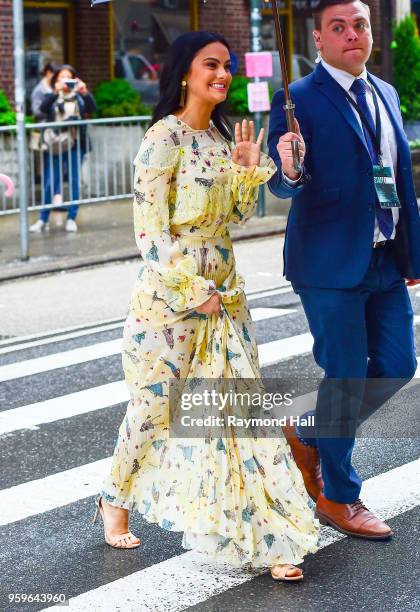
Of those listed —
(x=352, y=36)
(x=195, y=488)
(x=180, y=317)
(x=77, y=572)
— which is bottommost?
(x=77, y=572)

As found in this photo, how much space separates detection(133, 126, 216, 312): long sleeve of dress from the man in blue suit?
0.43 metres

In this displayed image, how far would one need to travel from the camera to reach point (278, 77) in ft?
73.9

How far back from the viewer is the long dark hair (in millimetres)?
5062

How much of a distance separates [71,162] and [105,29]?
589 cm

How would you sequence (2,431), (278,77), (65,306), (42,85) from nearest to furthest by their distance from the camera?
1. (2,431)
2. (65,306)
3. (42,85)
4. (278,77)

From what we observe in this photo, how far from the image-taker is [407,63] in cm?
2338

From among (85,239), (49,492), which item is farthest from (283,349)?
(85,239)

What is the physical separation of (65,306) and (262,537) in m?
6.51

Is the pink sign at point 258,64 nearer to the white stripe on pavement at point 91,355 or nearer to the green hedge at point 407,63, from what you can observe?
the white stripe on pavement at point 91,355

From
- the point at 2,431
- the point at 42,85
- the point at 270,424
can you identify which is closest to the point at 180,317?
the point at 270,424

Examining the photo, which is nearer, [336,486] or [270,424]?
[270,424]

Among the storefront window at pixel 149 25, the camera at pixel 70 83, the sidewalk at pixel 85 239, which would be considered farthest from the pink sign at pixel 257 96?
the storefront window at pixel 149 25

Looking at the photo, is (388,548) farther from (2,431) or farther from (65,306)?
(65,306)

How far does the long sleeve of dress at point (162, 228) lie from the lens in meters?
5.00
